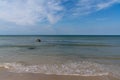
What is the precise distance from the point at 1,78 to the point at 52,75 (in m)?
2.11

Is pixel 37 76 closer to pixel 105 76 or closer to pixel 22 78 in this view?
pixel 22 78

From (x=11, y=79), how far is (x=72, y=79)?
242 cm

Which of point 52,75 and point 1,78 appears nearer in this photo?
point 1,78

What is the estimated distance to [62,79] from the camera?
5531mm

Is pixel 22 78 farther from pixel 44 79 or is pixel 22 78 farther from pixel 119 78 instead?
pixel 119 78

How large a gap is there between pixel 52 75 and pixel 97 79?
193cm

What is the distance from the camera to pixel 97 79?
549cm

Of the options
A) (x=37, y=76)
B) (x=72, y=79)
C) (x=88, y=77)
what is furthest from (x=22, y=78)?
(x=88, y=77)

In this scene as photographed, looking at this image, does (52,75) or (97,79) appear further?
(52,75)

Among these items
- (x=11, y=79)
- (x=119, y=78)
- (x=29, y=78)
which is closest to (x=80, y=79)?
(x=119, y=78)

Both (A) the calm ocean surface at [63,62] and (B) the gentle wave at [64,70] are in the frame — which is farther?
(A) the calm ocean surface at [63,62]

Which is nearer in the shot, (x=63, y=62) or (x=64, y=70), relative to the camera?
(x=64, y=70)

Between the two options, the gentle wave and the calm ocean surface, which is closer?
the gentle wave

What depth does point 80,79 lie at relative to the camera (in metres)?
5.50
